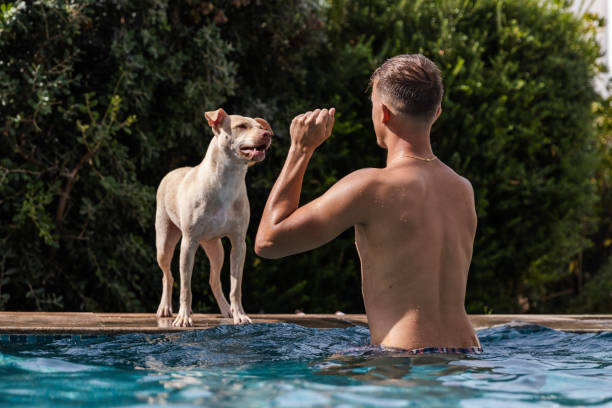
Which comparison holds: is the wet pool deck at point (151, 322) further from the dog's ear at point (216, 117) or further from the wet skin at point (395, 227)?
the wet skin at point (395, 227)

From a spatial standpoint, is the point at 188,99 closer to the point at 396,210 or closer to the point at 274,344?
the point at 274,344

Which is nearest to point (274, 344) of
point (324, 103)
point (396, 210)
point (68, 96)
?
point (396, 210)

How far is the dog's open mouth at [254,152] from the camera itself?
4.87 meters

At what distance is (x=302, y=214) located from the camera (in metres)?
3.38

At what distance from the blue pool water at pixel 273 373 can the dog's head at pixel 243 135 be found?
3.95ft

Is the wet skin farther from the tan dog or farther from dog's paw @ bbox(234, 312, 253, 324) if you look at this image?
dog's paw @ bbox(234, 312, 253, 324)

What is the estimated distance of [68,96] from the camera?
788cm

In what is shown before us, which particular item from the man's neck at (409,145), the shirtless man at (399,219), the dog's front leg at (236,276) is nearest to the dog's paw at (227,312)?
the dog's front leg at (236,276)

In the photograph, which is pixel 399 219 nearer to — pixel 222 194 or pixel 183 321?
pixel 222 194

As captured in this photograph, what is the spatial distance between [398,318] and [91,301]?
17.3ft

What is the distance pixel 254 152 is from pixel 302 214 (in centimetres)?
158

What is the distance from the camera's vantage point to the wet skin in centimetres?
338

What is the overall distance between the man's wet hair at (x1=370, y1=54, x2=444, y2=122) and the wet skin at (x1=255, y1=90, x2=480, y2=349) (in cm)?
6

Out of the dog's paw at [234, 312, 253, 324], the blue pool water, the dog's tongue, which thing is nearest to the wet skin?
the blue pool water
